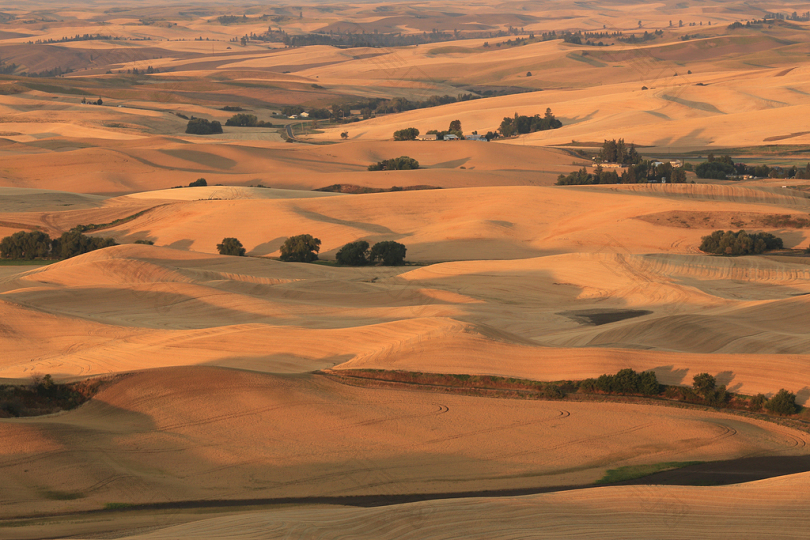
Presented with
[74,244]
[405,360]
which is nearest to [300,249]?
[74,244]

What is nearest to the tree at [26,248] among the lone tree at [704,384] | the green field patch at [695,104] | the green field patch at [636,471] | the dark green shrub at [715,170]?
the lone tree at [704,384]

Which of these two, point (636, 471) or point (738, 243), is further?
point (738, 243)

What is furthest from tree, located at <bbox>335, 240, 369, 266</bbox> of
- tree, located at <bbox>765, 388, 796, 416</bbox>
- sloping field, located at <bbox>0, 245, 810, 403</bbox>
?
tree, located at <bbox>765, 388, 796, 416</bbox>

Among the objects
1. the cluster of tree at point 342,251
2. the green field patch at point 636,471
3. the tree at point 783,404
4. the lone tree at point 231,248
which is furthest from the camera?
the lone tree at point 231,248

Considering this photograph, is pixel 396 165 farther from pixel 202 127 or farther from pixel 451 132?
pixel 202 127

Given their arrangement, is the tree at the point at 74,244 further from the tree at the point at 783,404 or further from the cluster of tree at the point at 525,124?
the cluster of tree at the point at 525,124

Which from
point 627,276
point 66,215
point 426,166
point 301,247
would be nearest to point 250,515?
point 627,276

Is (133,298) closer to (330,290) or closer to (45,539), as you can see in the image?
(330,290)
